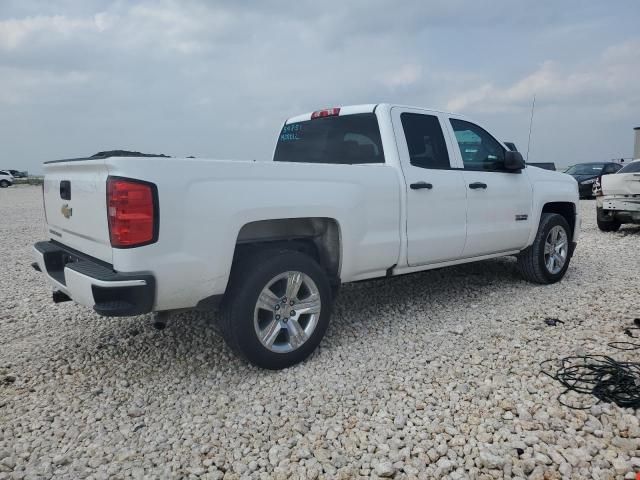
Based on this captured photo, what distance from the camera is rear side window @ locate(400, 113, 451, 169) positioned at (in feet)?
13.8

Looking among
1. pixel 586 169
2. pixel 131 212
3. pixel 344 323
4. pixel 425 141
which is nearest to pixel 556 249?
pixel 425 141

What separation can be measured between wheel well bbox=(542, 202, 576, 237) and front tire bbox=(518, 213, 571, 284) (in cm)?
14

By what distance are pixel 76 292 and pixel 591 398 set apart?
3.16 meters

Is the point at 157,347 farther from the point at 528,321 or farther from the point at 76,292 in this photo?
the point at 528,321

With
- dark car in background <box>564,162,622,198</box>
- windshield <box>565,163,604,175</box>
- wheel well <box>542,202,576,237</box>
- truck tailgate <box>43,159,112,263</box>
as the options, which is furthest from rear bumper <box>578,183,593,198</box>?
truck tailgate <box>43,159,112,263</box>

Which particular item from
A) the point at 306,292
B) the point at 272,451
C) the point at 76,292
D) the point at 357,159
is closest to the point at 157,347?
the point at 76,292

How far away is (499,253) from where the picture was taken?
200 inches

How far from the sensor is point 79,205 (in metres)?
3.12

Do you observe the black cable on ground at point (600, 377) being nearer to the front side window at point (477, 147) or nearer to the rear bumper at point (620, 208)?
the front side window at point (477, 147)

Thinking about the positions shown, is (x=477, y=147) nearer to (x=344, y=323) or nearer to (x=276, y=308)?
(x=344, y=323)

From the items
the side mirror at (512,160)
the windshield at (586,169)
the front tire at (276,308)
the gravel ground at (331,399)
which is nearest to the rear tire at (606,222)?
the gravel ground at (331,399)

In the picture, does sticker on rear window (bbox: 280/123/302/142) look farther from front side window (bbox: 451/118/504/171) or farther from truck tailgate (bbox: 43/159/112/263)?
truck tailgate (bbox: 43/159/112/263)

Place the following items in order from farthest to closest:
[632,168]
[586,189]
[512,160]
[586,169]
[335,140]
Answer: [586,169] < [586,189] < [632,168] < [512,160] < [335,140]

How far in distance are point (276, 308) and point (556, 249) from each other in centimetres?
396
